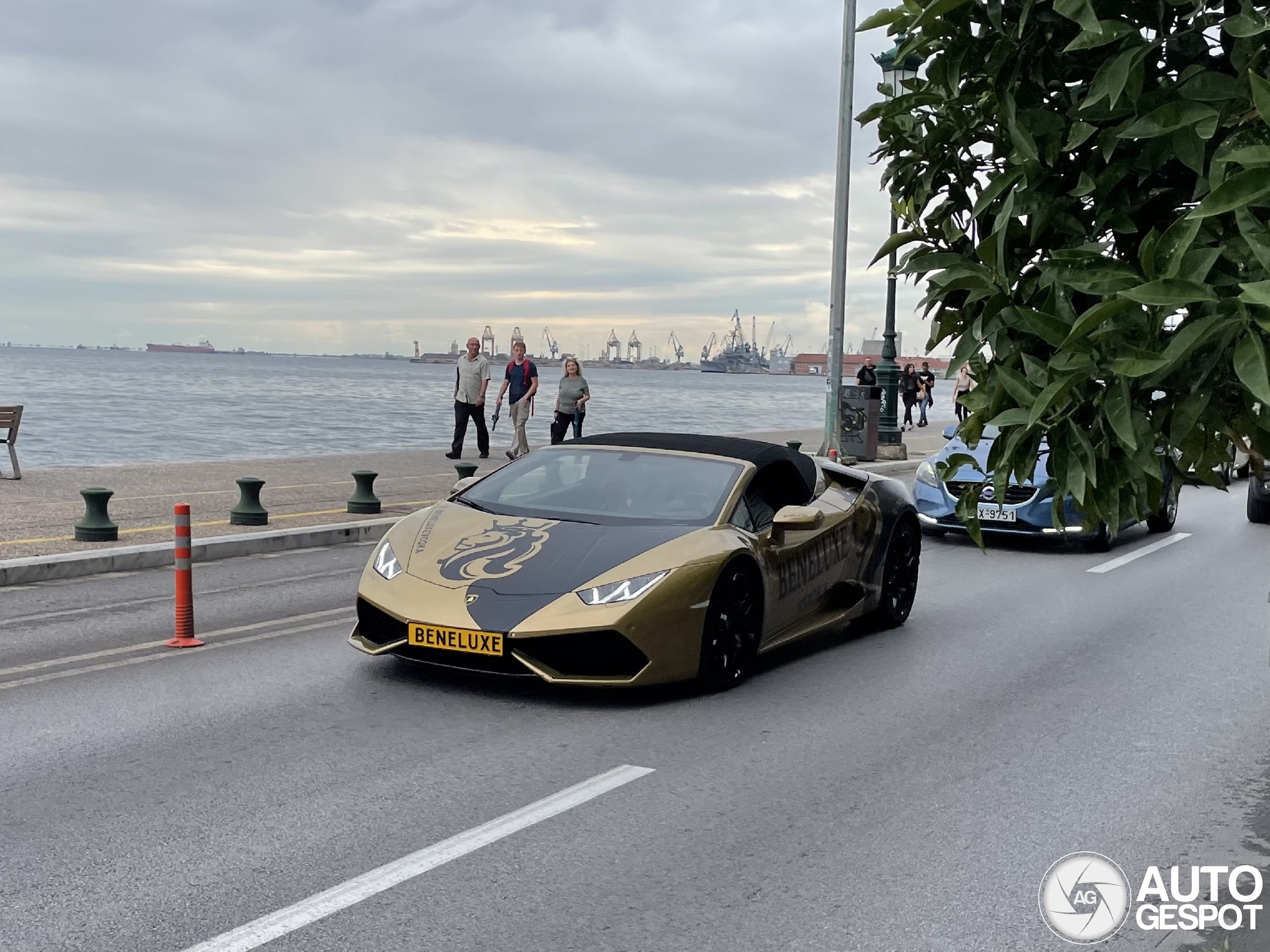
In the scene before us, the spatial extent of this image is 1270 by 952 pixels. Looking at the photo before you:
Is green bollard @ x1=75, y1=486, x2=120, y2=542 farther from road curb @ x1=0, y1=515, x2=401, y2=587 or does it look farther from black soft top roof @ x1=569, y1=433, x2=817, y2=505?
black soft top roof @ x1=569, y1=433, x2=817, y2=505

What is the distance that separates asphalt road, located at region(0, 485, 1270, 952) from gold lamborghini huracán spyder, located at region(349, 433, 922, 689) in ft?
0.91

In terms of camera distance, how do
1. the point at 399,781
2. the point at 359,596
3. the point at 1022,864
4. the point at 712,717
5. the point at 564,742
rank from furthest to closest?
1. the point at 359,596
2. the point at 712,717
3. the point at 564,742
4. the point at 399,781
5. the point at 1022,864

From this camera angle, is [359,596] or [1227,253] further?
[359,596]

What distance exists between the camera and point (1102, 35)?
10.7 ft

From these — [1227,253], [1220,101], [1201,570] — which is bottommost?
[1201,570]

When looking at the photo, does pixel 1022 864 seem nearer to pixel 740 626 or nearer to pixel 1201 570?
pixel 740 626

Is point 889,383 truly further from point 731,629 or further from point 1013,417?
point 1013,417

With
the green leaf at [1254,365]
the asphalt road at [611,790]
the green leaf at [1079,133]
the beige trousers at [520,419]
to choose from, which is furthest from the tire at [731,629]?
the beige trousers at [520,419]

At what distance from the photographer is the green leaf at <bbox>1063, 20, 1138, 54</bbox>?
127 inches

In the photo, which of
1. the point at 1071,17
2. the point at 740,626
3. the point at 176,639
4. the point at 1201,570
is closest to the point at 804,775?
the point at 740,626

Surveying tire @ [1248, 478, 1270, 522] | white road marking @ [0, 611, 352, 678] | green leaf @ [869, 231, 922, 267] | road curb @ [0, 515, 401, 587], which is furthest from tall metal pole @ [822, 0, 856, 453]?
green leaf @ [869, 231, 922, 267]

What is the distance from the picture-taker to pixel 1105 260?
131 inches

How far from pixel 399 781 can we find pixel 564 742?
3.08 feet

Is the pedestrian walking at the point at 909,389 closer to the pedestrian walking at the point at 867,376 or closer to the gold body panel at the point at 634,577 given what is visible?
the pedestrian walking at the point at 867,376
